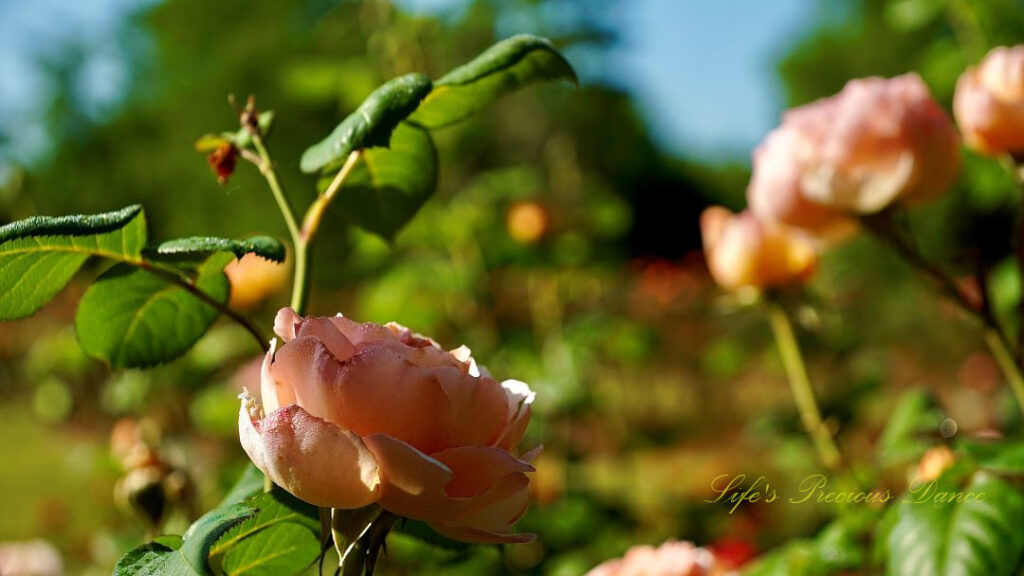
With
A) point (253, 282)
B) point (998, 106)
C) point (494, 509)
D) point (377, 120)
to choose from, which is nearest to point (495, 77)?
point (377, 120)

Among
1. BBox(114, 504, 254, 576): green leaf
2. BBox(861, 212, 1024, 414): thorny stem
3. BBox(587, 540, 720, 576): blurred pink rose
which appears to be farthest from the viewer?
BBox(861, 212, 1024, 414): thorny stem

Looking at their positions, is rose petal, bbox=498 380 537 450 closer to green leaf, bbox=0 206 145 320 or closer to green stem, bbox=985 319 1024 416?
green leaf, bbox=0 206 145 320

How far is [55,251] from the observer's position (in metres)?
0.32

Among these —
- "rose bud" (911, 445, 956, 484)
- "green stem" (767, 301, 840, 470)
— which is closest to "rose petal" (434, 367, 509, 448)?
"rose bud" (911, 445, 956, 484)

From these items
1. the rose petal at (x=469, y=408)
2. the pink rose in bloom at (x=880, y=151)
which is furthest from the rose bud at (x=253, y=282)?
the rose petal at (x=469, y=408)

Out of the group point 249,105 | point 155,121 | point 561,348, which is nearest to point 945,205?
point 561,348

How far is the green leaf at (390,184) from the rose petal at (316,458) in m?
0.15

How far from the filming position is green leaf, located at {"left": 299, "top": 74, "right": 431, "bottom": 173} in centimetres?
32

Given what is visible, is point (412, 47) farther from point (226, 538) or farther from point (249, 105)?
point (226, 538)

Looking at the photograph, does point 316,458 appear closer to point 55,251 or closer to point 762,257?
point 55,251

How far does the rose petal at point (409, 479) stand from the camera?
0.25 meters

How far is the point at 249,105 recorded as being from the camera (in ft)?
1.22

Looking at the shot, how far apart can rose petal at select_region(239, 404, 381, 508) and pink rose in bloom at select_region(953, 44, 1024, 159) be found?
20.3 inches

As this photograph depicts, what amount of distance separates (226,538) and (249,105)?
0.17 metres
